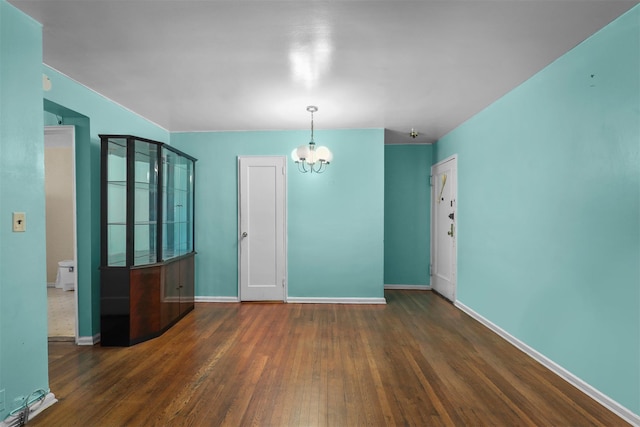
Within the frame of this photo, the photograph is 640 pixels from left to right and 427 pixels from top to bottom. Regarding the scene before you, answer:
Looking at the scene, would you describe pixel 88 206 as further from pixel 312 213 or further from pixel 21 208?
pixel 312 213

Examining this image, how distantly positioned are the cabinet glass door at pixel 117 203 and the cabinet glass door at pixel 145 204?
0.33 feet

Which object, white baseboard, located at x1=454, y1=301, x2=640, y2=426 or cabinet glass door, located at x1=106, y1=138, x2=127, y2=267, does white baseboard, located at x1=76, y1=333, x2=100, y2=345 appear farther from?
white baseboard, located at x1=454, y1=301, x2=640, y2=426

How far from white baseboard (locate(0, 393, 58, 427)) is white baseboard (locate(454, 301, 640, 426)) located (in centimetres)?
383

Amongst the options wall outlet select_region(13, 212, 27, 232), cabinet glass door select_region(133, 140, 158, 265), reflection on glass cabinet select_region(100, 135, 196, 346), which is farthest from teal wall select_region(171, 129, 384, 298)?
wall outlet select_region(13, 212, 27, 232)

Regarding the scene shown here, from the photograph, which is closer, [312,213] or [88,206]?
[88,206]

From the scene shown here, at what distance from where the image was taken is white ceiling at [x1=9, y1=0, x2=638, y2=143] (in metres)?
2.00

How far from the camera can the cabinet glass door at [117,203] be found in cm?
325

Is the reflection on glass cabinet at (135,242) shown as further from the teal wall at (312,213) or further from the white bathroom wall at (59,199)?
the white bathroom wall at (59,199)

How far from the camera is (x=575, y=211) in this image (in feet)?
8.14

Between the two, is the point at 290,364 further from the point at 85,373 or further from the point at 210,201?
the point at 210,201

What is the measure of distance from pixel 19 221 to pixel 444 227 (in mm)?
5015

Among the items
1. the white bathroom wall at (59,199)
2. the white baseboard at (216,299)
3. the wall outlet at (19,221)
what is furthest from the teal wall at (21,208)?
the white bathroom wall at (59,199)

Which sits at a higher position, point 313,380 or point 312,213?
point 312,213

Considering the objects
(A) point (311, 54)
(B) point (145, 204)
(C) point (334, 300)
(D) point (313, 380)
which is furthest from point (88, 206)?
(C) point (334, 300)
